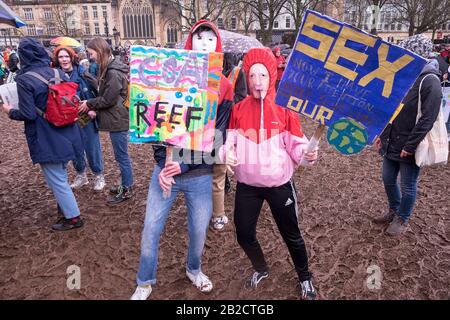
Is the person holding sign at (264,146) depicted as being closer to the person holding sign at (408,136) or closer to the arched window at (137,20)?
the person holding sign at (408,136)

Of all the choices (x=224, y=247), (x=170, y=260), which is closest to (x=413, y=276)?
(x=224, y=247)

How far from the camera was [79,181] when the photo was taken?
498cm

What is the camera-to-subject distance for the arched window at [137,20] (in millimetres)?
66875

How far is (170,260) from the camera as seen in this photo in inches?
130

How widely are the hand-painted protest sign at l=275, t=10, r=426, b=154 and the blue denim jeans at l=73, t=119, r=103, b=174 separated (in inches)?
129

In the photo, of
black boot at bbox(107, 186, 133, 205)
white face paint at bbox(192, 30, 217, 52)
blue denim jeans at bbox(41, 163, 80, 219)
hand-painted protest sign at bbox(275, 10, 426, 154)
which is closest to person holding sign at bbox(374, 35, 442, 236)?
hand-painted protest sign at bbox(275, 10, 426, 154)

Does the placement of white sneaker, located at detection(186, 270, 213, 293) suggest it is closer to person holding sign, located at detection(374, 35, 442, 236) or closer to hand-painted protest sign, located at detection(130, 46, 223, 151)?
hand-painted protest sign, located at detection(130, 46, 223, 151)

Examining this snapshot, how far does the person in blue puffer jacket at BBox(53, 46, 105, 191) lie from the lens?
169 inches

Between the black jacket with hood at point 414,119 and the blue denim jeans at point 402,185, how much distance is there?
107mm

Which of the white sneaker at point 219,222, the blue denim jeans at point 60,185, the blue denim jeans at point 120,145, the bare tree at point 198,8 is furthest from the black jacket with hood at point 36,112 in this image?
the bare tree at point 198,8

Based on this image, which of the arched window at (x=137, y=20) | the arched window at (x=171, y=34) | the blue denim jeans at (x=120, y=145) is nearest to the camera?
the blue denim jeans at (x=120, y=145)

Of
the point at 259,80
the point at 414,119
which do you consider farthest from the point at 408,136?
the point at 259,80

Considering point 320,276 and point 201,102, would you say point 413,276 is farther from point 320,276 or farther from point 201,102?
point 201,102
